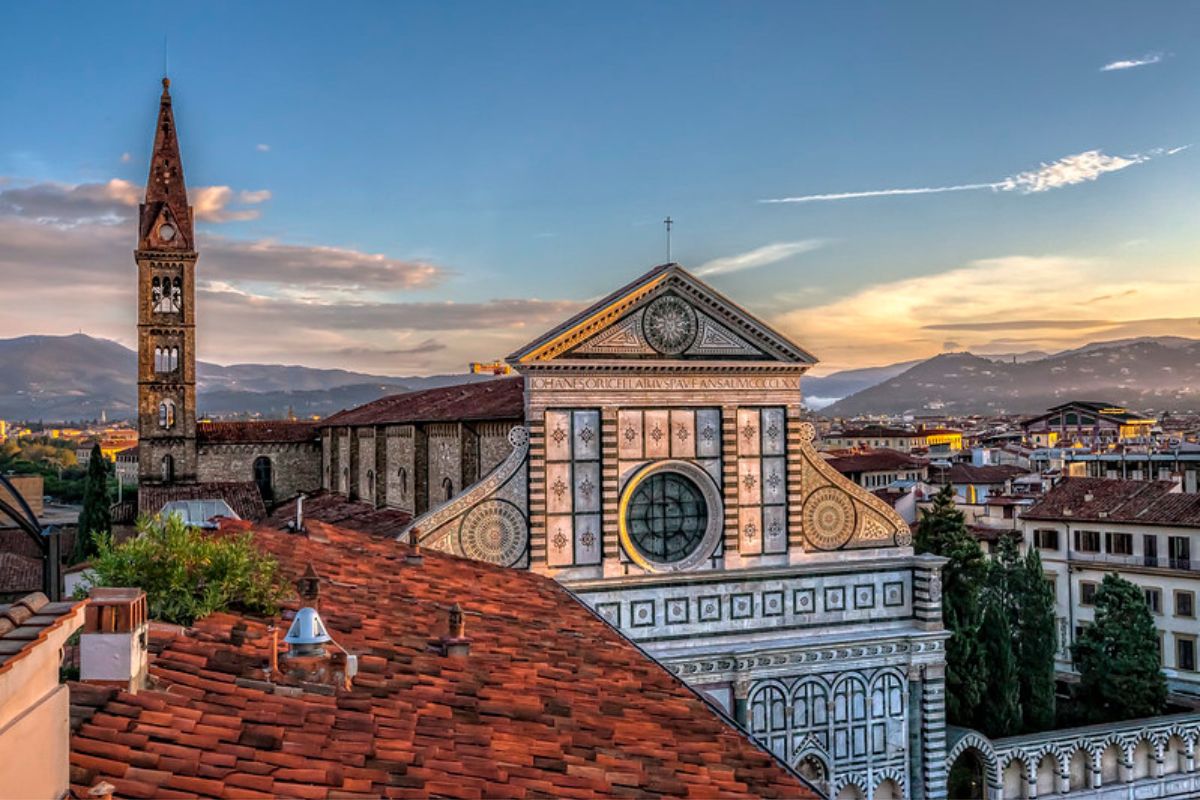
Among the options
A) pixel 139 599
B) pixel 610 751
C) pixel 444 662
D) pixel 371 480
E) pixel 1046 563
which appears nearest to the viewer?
pixel 139 599

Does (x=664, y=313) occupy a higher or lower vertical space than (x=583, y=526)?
higher

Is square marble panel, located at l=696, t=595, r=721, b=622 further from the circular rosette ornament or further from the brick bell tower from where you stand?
the brick bell tower

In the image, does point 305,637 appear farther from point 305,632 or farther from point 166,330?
point 166,330

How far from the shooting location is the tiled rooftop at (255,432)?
40188mm

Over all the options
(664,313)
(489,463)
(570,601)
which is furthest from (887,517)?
(570,601)

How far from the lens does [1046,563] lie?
39281mm

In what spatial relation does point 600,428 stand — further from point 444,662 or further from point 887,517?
point 444,662

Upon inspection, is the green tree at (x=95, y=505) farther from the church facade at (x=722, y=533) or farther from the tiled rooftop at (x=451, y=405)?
the church facade at (x=722, y=533)

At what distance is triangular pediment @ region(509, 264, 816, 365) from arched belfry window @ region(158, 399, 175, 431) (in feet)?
84.4

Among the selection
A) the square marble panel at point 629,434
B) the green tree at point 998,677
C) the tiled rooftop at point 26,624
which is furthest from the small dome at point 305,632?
the green tree at point 998,677

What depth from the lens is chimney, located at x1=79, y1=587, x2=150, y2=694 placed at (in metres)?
6.19

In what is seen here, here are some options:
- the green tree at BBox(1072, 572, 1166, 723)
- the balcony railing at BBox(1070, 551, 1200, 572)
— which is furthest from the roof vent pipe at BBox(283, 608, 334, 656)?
the balcony railing at BBox(1070, 551, 1200, 572)

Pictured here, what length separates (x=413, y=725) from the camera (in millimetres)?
7148

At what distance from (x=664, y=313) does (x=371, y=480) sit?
45.4 feet
